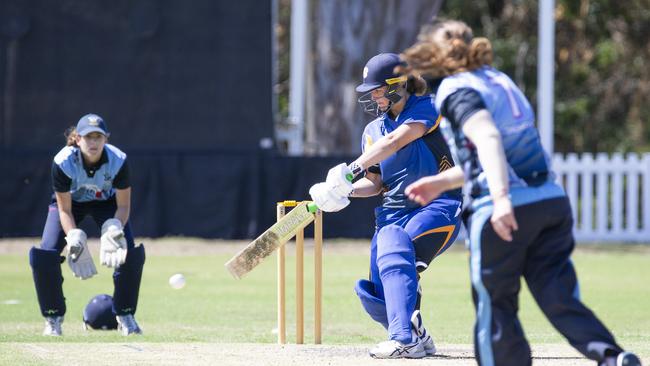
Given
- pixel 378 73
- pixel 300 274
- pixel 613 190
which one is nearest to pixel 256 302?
pixel 300 274

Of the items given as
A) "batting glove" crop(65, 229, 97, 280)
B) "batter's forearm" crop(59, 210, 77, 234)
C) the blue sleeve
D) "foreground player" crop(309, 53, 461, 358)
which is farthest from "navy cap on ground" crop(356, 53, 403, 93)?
"batter's forearm" crop(59, 210, 77, 234)

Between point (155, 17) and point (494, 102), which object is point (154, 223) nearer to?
point (155, 17)

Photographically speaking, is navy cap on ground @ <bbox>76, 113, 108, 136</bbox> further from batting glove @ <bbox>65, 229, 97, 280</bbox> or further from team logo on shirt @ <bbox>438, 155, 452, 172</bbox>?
team logo on shirt @ <bbox>438, 155, 452, 172</bbox>

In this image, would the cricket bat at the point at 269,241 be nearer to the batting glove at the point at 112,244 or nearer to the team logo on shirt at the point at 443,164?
the team logo on shirt at the point at 443,164

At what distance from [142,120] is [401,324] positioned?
13219mm

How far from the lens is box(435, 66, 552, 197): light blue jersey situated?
218 inches

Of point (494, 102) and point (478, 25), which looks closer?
point (494, 102)

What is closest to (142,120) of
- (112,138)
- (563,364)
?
(112,138)

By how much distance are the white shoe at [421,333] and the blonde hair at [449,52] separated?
2115mm

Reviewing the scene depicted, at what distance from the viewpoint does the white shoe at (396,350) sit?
23.6 ft

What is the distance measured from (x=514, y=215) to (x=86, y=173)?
16.1 ft

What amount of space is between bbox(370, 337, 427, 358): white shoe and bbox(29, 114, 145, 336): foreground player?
2886 mm

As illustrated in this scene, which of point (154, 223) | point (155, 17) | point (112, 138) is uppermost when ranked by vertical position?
point (155, 17)

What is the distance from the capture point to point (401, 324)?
23.9 feet
